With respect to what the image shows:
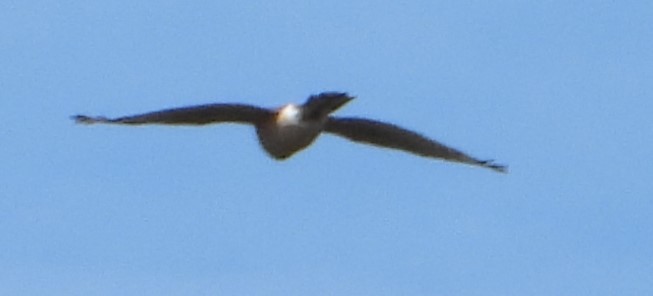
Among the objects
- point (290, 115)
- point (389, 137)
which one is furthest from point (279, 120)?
point (389, 137)

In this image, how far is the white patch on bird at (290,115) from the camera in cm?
1255

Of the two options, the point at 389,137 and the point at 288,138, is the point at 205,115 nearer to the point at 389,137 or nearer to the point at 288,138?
the point at 288,138

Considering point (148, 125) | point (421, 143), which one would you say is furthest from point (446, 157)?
point (148, 125)

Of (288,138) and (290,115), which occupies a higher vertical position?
(290,115)

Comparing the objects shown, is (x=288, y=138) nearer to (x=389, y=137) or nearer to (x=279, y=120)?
(x=279, y=120)

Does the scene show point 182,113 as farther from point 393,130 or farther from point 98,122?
point 393,130

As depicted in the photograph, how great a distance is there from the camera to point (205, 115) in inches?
508

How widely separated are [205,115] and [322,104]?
924 millimetres

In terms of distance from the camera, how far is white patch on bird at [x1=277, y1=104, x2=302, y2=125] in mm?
12555

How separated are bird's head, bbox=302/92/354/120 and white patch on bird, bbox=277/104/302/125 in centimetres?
5

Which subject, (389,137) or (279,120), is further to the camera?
(389,137)

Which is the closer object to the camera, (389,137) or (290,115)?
(290,115)

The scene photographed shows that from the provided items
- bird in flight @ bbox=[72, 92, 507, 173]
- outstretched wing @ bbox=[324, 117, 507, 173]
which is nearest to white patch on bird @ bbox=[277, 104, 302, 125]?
bird in flight @ bbox=[72, 92, 507, 173]

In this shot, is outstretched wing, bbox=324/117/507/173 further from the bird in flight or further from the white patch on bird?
the white patch on bird
